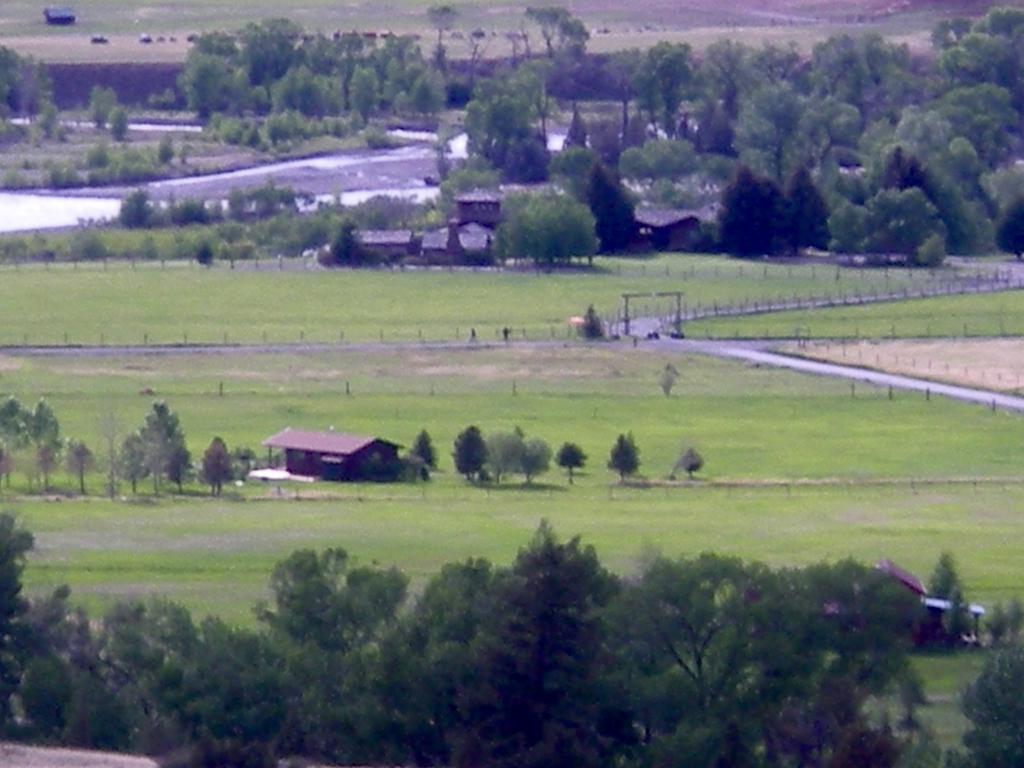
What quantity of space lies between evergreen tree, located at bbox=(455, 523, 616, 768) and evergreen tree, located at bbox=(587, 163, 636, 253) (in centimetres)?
3854

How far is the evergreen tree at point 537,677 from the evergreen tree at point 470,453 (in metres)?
13.6

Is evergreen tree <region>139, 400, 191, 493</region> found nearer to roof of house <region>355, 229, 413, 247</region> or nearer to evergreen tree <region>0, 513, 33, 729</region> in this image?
evergreen tree <region>0, 513, 33, 729</region>

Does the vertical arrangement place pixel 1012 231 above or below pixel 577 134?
below

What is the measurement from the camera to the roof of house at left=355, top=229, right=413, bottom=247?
2170 inches

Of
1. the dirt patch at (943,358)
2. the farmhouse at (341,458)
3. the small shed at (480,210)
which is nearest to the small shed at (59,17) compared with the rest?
the small shed at (480,210)

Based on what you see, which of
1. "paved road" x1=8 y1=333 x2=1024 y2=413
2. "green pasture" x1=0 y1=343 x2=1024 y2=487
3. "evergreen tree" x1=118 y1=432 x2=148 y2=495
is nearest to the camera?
"evergreen tree" x1=118 y1=432 x2=148 y2=495

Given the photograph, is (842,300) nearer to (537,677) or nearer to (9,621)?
(9,621)

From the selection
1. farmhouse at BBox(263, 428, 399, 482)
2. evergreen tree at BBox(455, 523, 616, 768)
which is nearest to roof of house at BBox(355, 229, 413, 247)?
farmhouse at BBox(263, 428, 399, 482)

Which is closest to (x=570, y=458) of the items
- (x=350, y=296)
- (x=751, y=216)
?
(x=350, y=296)

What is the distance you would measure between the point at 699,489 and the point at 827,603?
463 inches

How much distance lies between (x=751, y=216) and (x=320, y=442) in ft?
81.2

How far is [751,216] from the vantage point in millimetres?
56562

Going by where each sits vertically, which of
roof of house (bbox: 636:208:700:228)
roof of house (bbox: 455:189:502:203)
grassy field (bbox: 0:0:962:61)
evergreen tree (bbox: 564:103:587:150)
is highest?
grassy field (bbox: 0:0:962:61)

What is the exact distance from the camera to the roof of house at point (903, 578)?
23098mm
